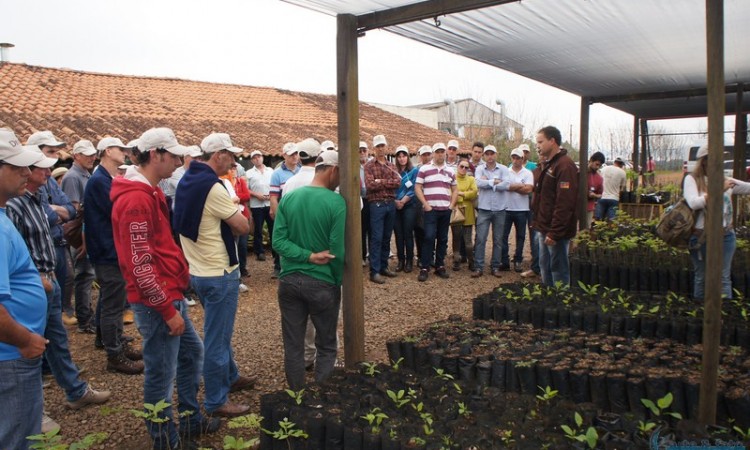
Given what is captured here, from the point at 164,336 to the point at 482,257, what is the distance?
6.33 m

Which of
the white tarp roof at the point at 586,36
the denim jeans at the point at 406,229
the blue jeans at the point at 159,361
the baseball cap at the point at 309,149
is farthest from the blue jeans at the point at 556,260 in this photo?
the blue jeans at the point at 159,361

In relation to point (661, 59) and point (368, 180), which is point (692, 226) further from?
point (368, 180)

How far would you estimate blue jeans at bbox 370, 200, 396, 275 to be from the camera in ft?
27.1

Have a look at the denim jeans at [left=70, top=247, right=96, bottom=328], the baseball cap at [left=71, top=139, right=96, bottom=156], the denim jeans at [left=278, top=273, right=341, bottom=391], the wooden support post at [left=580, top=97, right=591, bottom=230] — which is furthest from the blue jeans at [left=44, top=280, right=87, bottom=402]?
the wooden support post at [left=580, top=97, right=591, bottom=230]

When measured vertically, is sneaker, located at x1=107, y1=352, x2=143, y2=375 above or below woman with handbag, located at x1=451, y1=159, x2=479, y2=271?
below

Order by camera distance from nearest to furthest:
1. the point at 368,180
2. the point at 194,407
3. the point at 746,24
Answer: the point at 194,407, the point at 746,24, the point at 368,180

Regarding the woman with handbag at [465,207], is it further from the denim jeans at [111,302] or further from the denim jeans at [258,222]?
A: the denim jeans at [111,302]

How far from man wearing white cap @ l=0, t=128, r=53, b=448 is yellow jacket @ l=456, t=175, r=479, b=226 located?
733cm

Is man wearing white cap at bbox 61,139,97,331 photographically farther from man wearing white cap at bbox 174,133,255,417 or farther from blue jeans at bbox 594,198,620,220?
blue jeans at bbox 594,198,620,220

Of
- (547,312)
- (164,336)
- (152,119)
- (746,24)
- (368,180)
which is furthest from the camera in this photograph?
(152,119)

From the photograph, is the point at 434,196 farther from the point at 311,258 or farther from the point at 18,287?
the point at 18,287

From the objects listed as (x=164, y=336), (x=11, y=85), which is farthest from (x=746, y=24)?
(x=11, y=85)

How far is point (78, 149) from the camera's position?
5.48 meters

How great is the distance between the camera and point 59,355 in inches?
153
